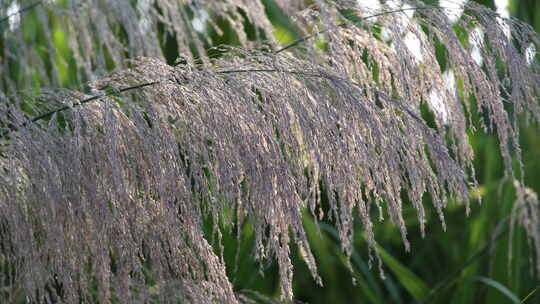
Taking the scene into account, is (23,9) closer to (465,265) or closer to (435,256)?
(465,265)

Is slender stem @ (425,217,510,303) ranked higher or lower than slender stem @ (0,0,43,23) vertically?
lower

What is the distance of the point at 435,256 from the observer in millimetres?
3297

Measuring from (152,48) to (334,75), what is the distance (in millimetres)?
983

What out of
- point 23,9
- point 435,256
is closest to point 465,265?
point 435,256

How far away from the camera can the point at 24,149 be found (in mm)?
1354

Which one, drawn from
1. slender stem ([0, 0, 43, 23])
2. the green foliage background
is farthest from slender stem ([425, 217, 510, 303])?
slender stem ([0, 0, 43, 23])

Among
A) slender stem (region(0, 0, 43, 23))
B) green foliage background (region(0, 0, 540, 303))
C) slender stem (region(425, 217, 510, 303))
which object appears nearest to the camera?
slender stem (region(0, 0, 43, 23))

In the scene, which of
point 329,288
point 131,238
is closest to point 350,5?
point 131,238

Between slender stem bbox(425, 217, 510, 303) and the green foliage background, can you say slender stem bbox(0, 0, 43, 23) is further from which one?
slender stem bbox(425, 217, 510, 303)

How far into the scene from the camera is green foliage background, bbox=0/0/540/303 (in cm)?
266

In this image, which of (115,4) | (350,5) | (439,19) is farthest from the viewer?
(115,4)

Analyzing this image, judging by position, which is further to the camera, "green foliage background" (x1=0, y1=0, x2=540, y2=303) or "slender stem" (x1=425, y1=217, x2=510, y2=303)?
"green foliage background" (x1=0, y1=0, x2=540, y2=303)

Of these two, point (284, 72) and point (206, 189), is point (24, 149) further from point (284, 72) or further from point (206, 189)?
point (284, 72)

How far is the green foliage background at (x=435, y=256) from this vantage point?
2.66m
